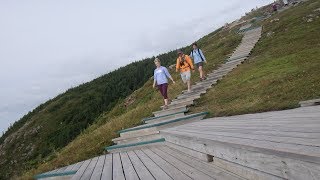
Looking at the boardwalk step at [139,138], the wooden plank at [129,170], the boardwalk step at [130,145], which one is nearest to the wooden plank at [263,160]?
the wooden plank at [129,170]

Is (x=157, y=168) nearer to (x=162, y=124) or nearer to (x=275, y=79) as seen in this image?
(x=162, y=124)

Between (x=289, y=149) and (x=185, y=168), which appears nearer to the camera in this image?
(x=289, y=149)

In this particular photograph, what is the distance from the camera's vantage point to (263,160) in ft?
15.4

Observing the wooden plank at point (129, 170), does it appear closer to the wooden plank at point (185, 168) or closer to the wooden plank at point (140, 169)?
the wooden plank at point (140, 169)

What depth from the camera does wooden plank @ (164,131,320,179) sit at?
12.4ft

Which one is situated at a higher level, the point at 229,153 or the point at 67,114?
the point at 67,114

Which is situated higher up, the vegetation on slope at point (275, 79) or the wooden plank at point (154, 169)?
the vegetation on slope at point (275, 79)

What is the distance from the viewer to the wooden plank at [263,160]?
379 centimetres

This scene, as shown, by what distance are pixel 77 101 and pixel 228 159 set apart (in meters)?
55.0

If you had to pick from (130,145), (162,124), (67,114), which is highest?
(67,114)

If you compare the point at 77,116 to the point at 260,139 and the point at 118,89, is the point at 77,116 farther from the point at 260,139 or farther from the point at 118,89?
the point at 260,139

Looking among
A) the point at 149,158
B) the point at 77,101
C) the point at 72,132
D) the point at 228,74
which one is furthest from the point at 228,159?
the point at 77,101

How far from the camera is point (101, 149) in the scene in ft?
48.6

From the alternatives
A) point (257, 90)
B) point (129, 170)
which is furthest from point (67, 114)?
point (129, 170)
